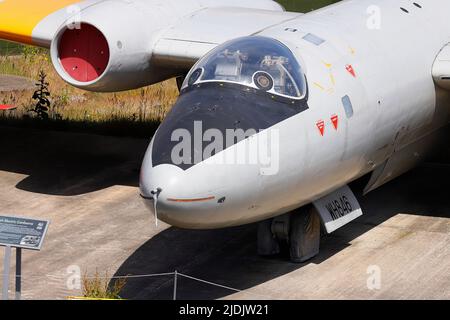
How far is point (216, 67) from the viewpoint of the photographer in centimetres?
1466

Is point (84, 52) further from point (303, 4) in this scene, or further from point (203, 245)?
point (303, 4)

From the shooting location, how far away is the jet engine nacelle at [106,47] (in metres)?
18.0

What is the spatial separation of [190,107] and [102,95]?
13.0m

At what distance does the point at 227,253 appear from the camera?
16.2 meters

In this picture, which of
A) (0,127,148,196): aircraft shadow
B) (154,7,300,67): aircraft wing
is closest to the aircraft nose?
(154,7,300,67): aircraft wing

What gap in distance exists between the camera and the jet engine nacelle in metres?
18.0

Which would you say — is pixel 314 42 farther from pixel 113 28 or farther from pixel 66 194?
pixel 66 194

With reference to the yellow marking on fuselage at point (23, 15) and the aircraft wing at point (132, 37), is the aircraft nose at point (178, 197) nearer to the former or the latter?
the aircraft wing at point (132, 37)

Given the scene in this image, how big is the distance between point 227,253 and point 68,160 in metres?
5.51

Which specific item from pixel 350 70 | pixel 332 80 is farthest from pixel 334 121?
pixel 350 70

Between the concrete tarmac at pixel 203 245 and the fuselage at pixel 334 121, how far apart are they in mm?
1018

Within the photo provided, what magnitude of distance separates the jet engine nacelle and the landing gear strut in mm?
3741

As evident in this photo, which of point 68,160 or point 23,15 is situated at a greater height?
point 23,15

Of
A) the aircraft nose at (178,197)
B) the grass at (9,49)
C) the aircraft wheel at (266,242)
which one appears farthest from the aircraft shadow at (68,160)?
the grass at (9,49)
